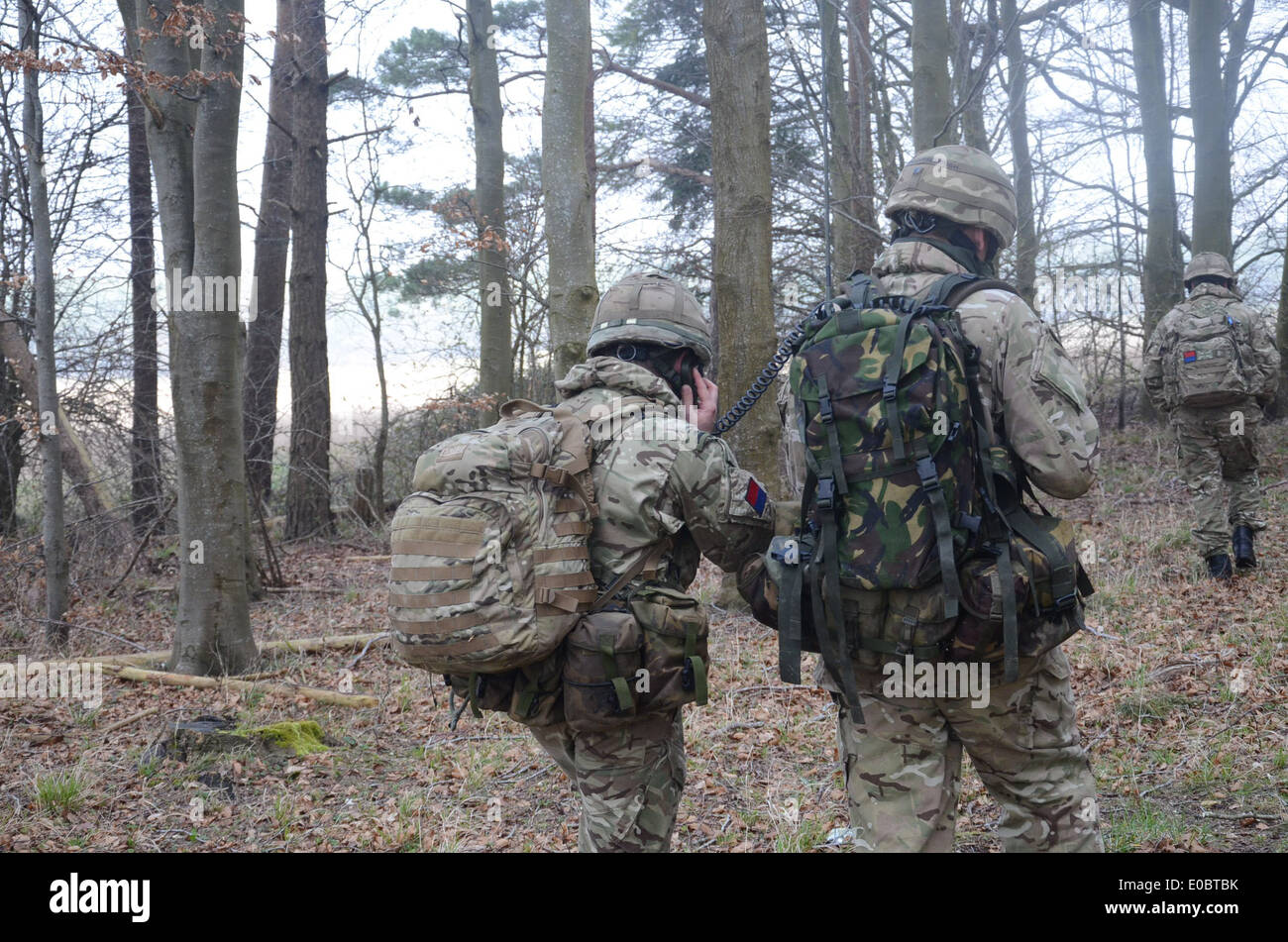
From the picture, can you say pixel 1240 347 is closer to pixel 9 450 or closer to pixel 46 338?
pixel 46 338

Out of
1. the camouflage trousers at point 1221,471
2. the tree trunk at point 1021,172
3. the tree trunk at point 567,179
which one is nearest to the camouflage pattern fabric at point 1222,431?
the camouflage trousers at point 1221,471

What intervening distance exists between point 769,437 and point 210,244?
4.24 m

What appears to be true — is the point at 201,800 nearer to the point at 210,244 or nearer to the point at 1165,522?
the point at 210,244

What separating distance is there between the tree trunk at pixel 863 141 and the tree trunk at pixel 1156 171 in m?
4.69

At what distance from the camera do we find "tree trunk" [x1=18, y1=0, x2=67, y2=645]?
24.4ft

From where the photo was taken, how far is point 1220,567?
7668 mm

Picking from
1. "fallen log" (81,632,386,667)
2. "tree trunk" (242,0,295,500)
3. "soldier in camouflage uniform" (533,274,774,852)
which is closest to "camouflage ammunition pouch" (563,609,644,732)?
"soldier in camouflage uniform" (533,274,774,852)

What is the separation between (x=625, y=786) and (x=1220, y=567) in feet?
22.1

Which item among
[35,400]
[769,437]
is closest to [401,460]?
[35,400]

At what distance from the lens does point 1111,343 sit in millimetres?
15250

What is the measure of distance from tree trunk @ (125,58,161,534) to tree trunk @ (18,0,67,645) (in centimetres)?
240

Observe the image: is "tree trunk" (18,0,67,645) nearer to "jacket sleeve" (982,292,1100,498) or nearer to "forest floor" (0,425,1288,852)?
"forest floor" (0,425,1288,852)

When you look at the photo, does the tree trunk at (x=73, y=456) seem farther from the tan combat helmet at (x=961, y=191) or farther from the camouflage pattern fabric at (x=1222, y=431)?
the camouflage pattern fabric at (x=1222, y=431)

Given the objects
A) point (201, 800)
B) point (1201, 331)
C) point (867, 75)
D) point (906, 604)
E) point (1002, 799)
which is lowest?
point (201, 800)
